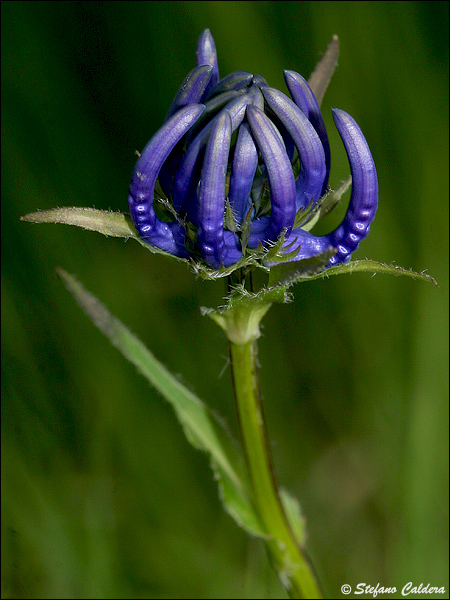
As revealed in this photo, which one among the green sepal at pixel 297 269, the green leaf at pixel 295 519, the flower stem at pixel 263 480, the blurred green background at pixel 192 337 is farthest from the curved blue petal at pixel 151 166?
the blurred green background at pixel 192 337

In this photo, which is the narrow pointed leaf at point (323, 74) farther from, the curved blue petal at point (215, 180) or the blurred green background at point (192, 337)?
the blurred green background at point (192, 337)

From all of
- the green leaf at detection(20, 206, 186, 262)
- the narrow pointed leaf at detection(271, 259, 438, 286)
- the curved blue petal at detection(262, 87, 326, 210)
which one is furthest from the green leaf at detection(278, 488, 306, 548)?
the curved blue petal at detection(262, 87, 326, 210)

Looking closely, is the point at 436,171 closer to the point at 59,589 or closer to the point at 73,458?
the point at 73,458

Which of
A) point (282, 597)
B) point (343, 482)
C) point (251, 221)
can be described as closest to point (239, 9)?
point (251, 221)

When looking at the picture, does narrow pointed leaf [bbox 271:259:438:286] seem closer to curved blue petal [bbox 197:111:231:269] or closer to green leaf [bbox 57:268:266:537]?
curved blue petal [bbox 197:111:231:269]

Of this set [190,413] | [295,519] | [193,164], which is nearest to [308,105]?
[193,164]
